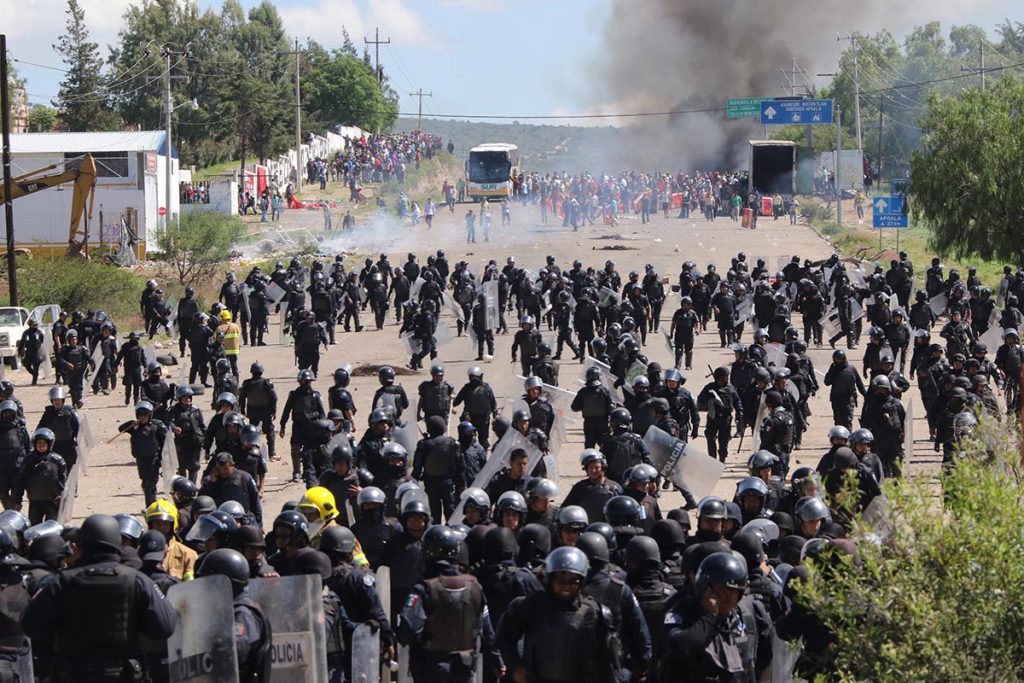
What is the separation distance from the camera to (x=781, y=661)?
7.40 metres

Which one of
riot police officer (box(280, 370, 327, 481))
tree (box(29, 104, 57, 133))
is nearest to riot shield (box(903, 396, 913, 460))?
riot police officer (box(280, 370, 327, 481))

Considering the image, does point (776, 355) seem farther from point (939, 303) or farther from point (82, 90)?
point (82, 90)

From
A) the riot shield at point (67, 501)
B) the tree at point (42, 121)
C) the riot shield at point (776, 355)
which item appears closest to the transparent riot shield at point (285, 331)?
the riot shield at point (776, 355)

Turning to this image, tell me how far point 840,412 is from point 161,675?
38.4 feet

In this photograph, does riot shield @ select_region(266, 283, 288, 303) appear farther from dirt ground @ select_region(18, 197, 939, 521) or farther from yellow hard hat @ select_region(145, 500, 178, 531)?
yellow hard hat @ select_region(145, 500, 178, 531)

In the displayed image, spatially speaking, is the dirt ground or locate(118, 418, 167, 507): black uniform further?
the dirt ground

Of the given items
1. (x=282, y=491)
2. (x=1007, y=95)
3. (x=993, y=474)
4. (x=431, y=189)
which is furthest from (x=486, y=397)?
(x=431, y=189)

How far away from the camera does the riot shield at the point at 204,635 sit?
6.67 metres

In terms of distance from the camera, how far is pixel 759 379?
16188 millimetres

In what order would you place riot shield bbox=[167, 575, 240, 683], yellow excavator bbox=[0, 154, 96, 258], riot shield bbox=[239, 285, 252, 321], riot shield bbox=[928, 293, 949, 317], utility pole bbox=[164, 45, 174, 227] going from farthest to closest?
utility pole bbox=[164, 45, 174, 227] → yellow excavator bbox=[0, 154, 96, 258] → riot shield bbox=[239, 285, 252, 321] → riot shield bbox=[928, 293, 949, 317] → riot shield bbox=[167, 575, 240, 683]

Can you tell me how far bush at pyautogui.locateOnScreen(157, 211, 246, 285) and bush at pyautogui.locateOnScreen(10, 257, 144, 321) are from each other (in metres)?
4.22

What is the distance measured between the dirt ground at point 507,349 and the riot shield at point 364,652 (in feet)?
25.6

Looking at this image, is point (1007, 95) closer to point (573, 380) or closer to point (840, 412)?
point (573, 380)

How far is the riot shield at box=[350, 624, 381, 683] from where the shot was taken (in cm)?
784
